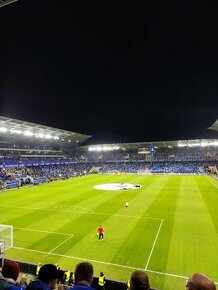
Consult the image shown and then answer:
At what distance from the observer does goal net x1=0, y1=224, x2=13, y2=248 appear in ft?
59.5

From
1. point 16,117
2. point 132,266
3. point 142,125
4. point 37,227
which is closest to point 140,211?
point 37,227

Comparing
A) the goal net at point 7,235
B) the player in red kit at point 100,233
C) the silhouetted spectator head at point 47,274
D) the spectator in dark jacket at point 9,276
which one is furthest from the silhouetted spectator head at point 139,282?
the goal net at point 7,235

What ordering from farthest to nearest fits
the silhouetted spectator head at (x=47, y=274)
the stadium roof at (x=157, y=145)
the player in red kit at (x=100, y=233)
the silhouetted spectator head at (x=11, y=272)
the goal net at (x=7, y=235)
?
1. the stadium roof at (x=157, y=145)
2. the player in red kit at (x=100, y=233)
3. the goal net at (x=7, y=235)
4. the silhouetted spectator head at (x=11, y=272)
5. the silhouetted spectator head at (x=47, y=274)

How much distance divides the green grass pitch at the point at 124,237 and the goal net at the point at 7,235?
61 centimetres

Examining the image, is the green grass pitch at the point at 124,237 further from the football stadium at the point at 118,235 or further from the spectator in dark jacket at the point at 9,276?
the spectator in dark jacket at the point at 9,276

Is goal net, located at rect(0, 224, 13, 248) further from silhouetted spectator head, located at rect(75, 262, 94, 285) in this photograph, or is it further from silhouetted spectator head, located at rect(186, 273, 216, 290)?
silhouetted spectator head, located at rect(186, 273, 216, 290)

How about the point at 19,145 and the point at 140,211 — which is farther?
the point at 19,145

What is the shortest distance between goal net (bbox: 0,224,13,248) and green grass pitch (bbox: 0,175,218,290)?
1.99 feet

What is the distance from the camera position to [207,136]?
3775 inches

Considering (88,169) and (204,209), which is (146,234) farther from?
(88,169)

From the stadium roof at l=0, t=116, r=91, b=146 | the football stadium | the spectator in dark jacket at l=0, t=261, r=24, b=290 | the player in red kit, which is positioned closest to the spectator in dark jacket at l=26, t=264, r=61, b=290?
the spectator in dark jacket at l=0, t=261, r=24, b=290

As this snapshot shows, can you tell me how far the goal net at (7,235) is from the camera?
18.1m

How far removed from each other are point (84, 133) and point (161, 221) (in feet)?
245

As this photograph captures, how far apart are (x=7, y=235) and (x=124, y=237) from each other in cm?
884
